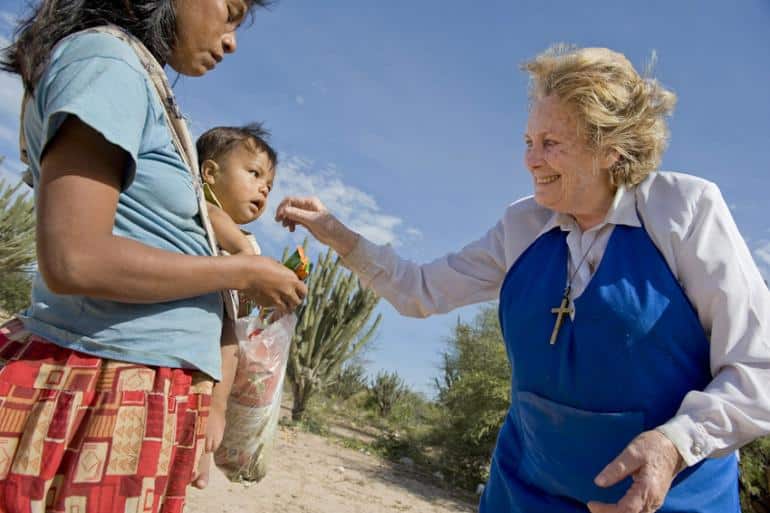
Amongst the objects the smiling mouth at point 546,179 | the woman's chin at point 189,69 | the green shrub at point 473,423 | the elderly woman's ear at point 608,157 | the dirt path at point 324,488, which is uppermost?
the elderly woman's ear at point 608,157

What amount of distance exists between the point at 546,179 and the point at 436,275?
64cm

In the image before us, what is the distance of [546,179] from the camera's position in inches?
95.8

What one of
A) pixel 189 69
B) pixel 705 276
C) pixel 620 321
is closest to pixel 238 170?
pixel 189 69

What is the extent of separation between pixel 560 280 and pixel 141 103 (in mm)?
1485

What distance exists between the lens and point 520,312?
7.77 feet

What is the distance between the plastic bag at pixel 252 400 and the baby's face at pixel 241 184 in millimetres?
546

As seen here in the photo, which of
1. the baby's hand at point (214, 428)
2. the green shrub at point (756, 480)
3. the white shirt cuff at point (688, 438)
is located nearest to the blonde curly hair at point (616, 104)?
the white shirt cuff at point (688, 438)

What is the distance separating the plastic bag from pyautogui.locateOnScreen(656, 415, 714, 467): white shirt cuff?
1.13 meters

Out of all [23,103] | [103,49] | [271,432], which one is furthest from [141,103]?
[271,432]

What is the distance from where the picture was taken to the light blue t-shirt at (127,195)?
136 centimetres

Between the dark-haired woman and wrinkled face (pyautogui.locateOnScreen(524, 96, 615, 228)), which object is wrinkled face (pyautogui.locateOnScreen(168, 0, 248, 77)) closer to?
the dark-haired woman

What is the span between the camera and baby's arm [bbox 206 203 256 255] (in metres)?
2.18

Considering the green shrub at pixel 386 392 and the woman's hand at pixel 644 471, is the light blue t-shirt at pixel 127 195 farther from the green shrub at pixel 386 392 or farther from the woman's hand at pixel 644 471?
the green shrub at pixel 386 392

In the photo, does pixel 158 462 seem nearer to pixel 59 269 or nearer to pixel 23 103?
pixel 59 269
